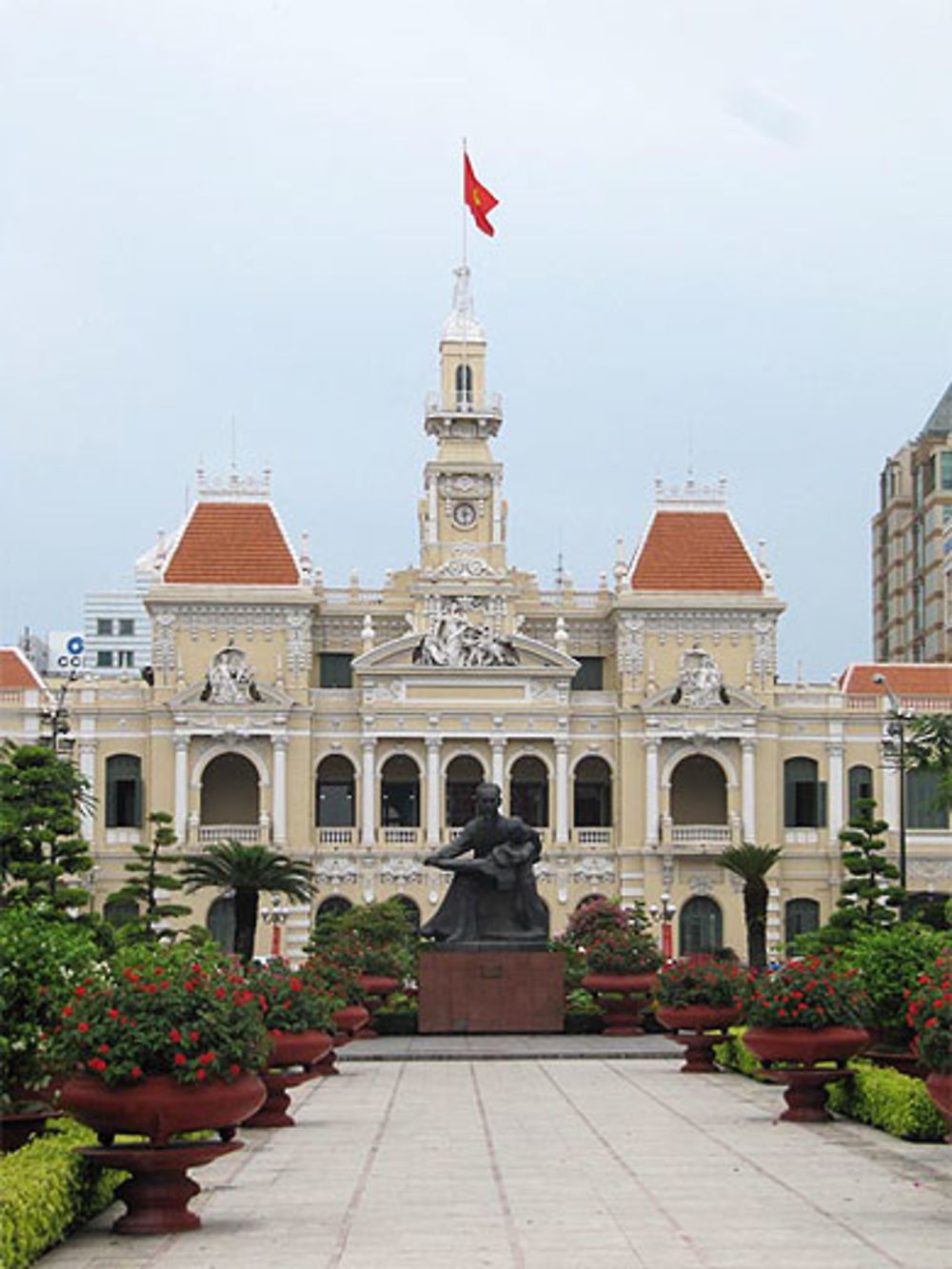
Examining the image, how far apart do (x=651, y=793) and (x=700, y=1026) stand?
4289cm

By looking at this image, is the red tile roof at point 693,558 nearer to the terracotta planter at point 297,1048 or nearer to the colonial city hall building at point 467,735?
the colonial city hall building at point 467,735

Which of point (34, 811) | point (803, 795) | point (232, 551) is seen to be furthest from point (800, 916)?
point (34, 811)

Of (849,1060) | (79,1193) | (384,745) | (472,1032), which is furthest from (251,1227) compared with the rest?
(384,745)

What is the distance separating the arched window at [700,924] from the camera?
2739 inches

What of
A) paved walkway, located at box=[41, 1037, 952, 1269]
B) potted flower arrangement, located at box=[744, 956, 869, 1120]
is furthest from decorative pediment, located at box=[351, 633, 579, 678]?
potted flower arrangement, located at box=[744, 956, 869, 1120]

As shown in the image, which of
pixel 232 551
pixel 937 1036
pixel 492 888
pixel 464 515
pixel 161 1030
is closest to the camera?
pixel 161 1030

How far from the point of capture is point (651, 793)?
2766 inches

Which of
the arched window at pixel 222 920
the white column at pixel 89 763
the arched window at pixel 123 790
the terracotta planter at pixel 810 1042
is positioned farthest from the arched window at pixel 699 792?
the terracotta planter at pixel 810 1042

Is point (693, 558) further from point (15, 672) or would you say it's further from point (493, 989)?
point (493, 989)

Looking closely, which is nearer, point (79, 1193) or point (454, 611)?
point (79, 1193)

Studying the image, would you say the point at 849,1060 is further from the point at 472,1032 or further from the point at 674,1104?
the point at 472,1032

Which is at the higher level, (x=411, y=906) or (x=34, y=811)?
(x=34, y=811)

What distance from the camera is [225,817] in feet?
237

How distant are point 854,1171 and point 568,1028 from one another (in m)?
19.7
